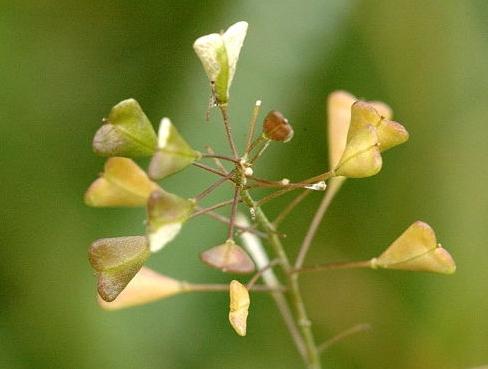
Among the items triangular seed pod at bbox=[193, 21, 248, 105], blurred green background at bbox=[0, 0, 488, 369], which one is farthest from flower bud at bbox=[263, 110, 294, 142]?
blurred green background at bbox=[0, 0, 488, 369]

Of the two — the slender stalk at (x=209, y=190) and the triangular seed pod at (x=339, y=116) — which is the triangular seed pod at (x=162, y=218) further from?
the triangular seed pod at (x=339, y=116)

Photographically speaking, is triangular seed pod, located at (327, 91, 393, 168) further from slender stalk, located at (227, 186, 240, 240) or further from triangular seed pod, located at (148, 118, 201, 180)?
triangular seed pod, located at (148, 118, 201, 180)

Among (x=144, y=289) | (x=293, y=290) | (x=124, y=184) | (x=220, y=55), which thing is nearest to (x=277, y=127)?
(x=220, y=55)

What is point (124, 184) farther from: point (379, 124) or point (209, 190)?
point (379, 124)

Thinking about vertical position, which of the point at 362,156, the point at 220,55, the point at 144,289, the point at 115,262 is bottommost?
the point at 144,289

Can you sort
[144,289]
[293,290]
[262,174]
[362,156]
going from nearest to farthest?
[362,156] → [293,290] → [144,289] → [262,174]

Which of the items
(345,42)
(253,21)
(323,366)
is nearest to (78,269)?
(323,366)

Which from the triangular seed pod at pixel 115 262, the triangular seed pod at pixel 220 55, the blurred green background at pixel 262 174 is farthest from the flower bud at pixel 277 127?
the blurred green background at pixel 262 174

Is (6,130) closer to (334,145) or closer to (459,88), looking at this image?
(334,145)
